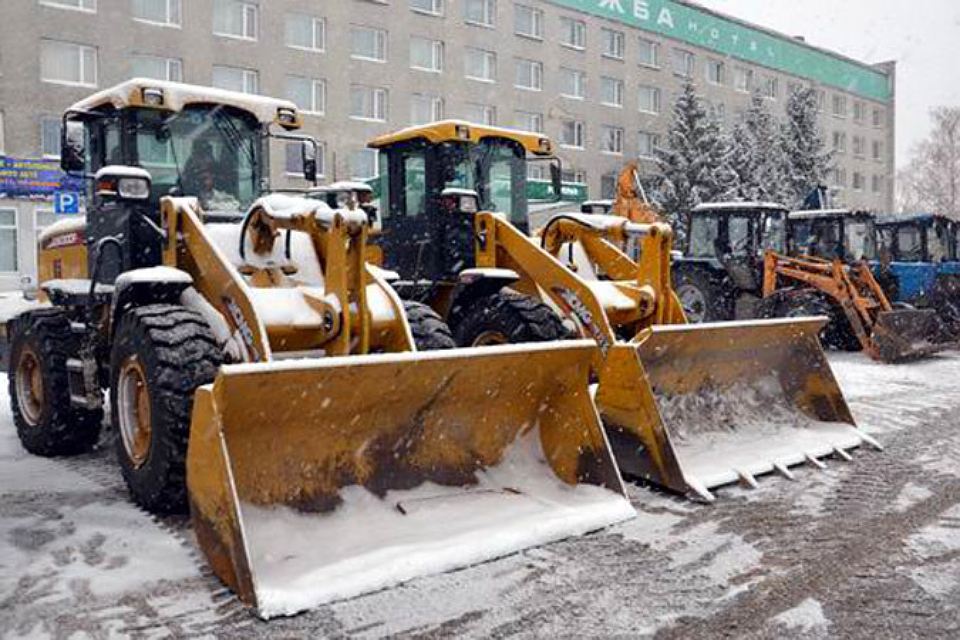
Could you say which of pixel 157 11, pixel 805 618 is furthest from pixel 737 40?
pixel 805 618

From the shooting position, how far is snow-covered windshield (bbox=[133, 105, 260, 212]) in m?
6.31

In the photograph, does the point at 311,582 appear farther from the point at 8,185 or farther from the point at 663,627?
the point at 8,185

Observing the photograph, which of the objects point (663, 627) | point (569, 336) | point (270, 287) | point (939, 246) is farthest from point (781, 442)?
point (939, 246)

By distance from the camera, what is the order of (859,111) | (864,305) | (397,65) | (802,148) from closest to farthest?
1. (864,305)
2. (397,65)
3. (802,148)
4. (859,111)

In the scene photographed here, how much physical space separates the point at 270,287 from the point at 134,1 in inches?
875

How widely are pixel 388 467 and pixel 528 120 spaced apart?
3021cm

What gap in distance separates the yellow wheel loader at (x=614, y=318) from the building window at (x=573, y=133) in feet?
86.7

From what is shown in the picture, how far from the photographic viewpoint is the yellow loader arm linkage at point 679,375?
5.49 m

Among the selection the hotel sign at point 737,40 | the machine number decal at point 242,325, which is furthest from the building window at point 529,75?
the machine number decal at point 242,325

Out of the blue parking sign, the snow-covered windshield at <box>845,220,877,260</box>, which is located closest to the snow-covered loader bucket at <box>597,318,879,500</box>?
the snow-covered windshield at <box>845,220,877,260</box>

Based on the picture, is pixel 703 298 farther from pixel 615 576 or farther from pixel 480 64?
pixel 480 64

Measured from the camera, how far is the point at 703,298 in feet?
50.7

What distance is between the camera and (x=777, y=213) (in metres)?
15.1

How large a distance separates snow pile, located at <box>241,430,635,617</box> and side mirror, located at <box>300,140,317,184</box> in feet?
10.1
